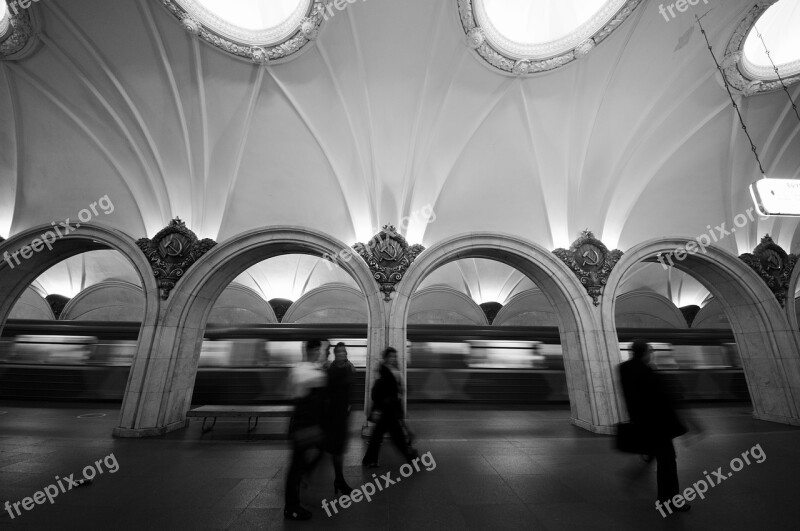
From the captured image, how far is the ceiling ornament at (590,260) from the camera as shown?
6668 millimetres

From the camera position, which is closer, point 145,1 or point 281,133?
point 145,1

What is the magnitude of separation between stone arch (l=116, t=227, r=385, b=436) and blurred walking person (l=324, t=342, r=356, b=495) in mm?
3048

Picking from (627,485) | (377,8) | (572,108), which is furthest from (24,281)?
(572,108)

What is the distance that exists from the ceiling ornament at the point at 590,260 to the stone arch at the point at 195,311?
14.5 feet

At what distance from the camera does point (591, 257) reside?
6852 mm

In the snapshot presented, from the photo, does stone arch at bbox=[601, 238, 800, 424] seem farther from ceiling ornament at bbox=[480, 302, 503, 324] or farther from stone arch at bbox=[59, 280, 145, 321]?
stone arch at bbox=[59, 280, 145, 321]

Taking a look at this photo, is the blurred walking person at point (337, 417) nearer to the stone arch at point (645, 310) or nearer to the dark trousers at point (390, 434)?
the dark trousers at point (390, 434)

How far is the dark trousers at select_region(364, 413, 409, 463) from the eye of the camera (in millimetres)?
3539

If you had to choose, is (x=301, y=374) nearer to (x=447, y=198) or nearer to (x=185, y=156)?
(x=447, y=198)

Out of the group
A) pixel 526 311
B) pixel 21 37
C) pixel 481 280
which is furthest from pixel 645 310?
pixel 21 37

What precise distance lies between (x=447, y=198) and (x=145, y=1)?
7.39 metres

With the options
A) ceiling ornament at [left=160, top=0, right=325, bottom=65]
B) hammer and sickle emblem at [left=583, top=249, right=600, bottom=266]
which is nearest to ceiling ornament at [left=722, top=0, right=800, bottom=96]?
hammer and sickle emblem at [left=583, top=249, right=600, bottom=266]

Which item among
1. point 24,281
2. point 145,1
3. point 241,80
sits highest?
point 145,1

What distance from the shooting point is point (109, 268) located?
42.2 feet
